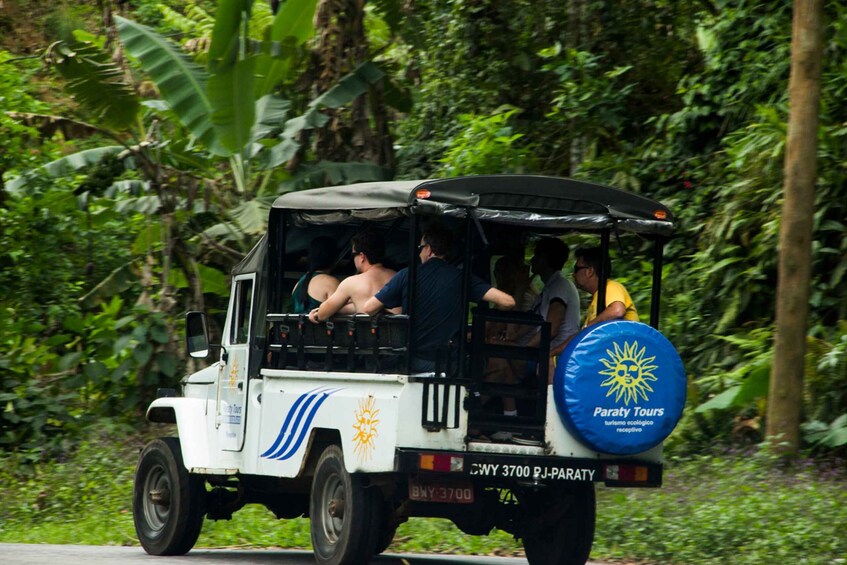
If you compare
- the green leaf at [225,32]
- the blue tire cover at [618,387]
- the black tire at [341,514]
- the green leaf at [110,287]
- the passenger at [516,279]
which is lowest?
the black tire at [341,514]

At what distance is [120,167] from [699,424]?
711 cm

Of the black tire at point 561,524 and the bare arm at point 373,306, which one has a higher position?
the bare arm at point 373,306

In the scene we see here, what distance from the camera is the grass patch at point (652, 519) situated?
28.3ft

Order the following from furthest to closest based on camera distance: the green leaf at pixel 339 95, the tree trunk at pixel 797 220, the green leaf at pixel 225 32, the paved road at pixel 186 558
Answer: the green leaf at pixel 339 95
the green leaf at pixel 225 32
the tree trunk at pixel 797 220
the paved road at pixel 186 558

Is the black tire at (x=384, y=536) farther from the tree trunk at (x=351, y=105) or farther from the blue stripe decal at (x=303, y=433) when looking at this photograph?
the tree trunk at (x=351, y=105)

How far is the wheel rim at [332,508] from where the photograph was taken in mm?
7656

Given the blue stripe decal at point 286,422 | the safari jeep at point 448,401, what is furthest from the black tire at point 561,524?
the blue stripe decal at point 286,422

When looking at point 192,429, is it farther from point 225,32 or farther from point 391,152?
Result: point 391,152

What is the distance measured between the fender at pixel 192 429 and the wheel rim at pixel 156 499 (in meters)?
0.33

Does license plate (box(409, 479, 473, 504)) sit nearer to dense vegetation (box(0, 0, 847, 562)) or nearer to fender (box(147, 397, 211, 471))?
fender (box(147, 397, 211, 471))

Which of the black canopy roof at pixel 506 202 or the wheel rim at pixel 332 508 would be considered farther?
the wheel rim at pixel 332 508

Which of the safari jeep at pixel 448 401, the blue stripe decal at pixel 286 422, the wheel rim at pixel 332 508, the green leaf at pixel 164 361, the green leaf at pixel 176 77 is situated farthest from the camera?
the green leaf at pixel 164 361

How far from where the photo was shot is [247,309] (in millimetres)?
9062

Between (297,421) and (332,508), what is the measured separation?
604mm
